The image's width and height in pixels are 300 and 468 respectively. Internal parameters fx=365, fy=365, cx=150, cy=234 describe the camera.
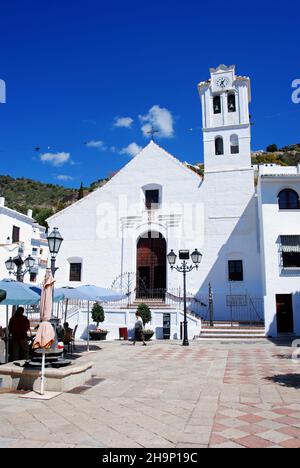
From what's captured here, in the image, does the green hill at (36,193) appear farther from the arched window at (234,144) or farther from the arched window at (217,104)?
the arched window at (234,144)

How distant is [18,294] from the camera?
31.6 ft

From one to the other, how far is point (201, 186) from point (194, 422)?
2053 cm

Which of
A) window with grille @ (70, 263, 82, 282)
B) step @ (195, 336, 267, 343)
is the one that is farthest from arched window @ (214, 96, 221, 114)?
step @ (195, 336, 267, 343)

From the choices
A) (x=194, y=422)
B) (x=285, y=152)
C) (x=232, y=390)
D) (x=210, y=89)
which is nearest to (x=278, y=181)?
(x=210, y=89)

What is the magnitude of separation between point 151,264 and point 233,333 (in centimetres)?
778

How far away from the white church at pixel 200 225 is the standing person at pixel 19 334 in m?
10.7

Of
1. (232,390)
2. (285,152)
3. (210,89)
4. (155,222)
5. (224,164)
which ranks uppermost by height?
(285,152)

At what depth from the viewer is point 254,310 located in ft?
72.4

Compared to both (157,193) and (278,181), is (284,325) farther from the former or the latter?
(157,193)

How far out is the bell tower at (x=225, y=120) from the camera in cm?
2516

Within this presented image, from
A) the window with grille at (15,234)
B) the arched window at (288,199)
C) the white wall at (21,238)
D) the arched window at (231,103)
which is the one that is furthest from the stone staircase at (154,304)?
the window with grille at (15,234)
